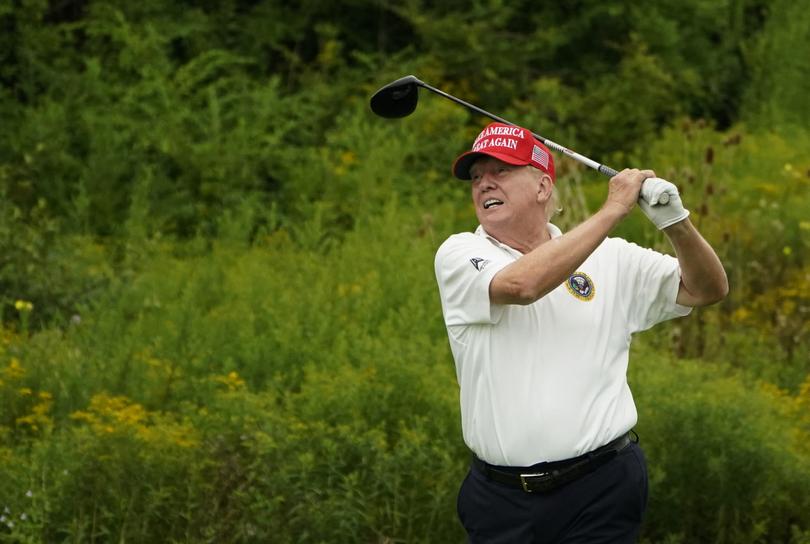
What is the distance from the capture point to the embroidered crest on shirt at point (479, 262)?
3914 mm

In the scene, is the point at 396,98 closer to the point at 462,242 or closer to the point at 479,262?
the point at 462,242

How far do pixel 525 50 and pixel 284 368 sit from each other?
25.3 ft

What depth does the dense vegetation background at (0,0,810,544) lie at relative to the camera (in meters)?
5.71

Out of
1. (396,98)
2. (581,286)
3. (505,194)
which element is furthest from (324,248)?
(581,286)

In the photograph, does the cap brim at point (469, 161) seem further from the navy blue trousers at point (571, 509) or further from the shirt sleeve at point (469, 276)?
the navy blue trousers at point (571, 509)

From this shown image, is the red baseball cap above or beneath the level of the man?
above

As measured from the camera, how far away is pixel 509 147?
13.6 feet

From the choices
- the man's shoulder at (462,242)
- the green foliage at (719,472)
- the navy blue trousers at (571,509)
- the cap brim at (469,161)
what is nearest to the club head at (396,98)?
the cap brim at (469,161)

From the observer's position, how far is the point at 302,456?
5555 millimetres

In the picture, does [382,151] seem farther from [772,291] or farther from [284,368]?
[284,368]

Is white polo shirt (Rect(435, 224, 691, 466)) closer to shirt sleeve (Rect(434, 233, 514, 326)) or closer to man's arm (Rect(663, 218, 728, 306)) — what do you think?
shirt sleeve (Rect(434, 233, 514, 326))

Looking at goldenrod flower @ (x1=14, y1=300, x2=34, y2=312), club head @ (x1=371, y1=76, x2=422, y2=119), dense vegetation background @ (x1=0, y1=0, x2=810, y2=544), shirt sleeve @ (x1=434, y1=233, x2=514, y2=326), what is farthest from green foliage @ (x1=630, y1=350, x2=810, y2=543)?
goldenrod flower @ (x1=14, y1=300, x2=34, y2=312)

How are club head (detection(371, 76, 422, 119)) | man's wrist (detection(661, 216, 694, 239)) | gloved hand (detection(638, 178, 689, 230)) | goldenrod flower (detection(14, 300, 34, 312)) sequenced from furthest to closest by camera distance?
1. goldenrod flower (detection(14, 300, 34, 312))
2. club head (detection(371, 76, 422, 119))
3. man's wrist (detection(661, 216, 694, 239))
4. gloved hand (detection(638, 178, 689, 230))

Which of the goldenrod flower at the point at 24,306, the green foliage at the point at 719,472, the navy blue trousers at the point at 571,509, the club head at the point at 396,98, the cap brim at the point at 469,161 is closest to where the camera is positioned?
the navy blue trousers at the point at 571,509
